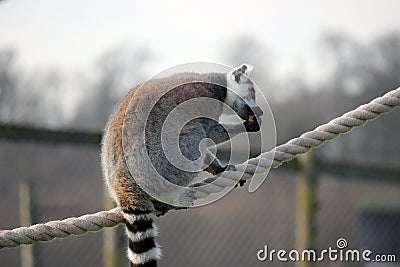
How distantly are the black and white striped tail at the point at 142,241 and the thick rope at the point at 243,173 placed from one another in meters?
0.07

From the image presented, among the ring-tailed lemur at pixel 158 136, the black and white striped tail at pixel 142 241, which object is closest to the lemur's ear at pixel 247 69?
the ring-tailed lemur at pixel 158 136

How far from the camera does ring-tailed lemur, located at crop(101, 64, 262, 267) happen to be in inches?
88.0

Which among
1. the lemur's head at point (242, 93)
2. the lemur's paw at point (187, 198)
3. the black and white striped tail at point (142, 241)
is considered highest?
the lemur's head at point (242, 93)

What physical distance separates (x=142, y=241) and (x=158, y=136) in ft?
1.33

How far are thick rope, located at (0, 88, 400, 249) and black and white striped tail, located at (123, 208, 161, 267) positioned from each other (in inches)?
2.8

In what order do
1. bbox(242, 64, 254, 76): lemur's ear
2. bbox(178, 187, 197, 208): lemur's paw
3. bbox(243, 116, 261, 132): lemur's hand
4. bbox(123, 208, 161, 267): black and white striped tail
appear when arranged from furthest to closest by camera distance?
bbox(242, 64, 254, 76): lemur's ear, bbox(243, 116, 261, 132): lemur's hand, bbox(178, 187, 197, 208): lemur's paw, bbox(123, 208, 161, 267): black and white striped tail

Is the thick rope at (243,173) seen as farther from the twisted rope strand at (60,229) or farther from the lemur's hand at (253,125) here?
the lemur's hand at (253,125)

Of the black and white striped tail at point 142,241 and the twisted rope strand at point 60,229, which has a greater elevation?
the twisted rope strand at point 60,229

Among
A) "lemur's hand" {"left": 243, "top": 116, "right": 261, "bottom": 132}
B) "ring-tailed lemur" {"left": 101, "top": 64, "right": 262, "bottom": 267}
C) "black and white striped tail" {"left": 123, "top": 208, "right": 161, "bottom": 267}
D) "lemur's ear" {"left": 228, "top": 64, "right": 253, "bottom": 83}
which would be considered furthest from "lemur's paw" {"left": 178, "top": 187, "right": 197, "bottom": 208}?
"lemur's ear" {"left": 228, "top": 64, "right": 253, "bottom": 83}

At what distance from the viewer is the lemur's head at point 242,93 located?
2.72 meters

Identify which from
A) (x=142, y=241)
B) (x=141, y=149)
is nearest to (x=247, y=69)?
(x=141, y=149)

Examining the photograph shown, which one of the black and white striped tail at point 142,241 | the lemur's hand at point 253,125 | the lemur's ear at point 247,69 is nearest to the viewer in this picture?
the black and white striped tail at point 142,241

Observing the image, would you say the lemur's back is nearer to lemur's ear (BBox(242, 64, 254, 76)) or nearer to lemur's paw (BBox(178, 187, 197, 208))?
lemur's paw (BBox(178, 187, 197, 208))

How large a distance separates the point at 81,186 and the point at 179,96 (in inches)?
96.9
